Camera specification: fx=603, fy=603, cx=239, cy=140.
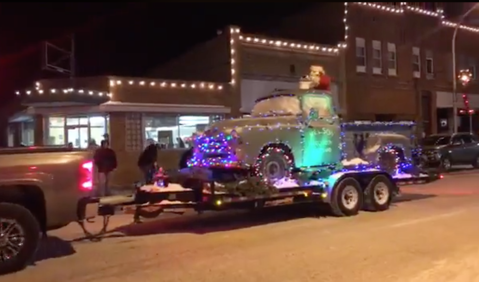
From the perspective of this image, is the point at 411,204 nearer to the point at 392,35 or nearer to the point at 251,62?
the point at 251,62

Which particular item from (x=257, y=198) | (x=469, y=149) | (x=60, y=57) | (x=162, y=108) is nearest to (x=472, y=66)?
(x=469, y=149)

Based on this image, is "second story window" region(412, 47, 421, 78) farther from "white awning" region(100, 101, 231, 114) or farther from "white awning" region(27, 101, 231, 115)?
"white awning" region(27, 101, 231, 115)

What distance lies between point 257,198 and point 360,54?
2137 cm

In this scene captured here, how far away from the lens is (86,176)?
852 centimetres

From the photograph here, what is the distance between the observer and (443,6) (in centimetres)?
3722

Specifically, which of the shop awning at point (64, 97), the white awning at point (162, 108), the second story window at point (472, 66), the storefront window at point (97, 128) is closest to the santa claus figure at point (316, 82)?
the white awning at point (162, 108)

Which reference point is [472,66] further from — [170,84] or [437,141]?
[170,84]

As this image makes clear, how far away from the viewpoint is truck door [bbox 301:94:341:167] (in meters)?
12.7

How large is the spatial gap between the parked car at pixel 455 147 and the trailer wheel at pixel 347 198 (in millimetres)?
13533

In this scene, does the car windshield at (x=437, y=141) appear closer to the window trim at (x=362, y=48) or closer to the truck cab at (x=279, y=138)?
the window trim at (x=362, y=48)

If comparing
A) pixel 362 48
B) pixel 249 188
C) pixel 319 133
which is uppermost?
pixel 362 48

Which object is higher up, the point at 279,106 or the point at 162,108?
the point at 162,108

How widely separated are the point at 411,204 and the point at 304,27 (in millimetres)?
17892

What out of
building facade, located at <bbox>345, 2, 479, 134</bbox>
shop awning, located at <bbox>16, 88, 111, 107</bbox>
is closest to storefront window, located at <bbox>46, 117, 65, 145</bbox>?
shop awning, located at <bbox>16, 88, 111, 107</bbox>
